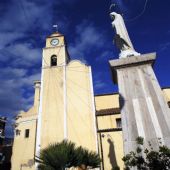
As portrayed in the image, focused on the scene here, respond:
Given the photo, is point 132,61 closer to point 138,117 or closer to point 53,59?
point 138,117

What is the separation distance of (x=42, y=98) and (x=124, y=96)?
20.4 meters

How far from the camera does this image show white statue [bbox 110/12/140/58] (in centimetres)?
812

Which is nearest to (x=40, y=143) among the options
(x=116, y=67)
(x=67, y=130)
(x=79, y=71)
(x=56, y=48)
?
(x=67, y=130)

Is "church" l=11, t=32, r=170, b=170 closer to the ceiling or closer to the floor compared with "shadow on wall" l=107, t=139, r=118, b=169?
closer to the ceiling

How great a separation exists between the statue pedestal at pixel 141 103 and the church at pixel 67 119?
16.5 m

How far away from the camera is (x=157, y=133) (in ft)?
19.4

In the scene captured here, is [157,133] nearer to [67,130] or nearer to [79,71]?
[67,130]

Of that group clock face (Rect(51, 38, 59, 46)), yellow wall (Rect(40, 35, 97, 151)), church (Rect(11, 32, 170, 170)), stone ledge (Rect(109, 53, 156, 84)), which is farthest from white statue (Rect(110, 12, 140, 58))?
clock face (Rect(51, 38, 59, 46))

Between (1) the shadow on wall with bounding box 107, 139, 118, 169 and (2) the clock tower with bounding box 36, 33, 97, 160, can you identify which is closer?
(1) the shadow on wall with bounding box 107, 139, 118, 169

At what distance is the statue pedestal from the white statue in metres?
0.60

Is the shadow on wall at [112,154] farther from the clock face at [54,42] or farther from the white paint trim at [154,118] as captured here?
the white paint trim at [154,118]

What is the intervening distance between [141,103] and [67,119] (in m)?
18.8

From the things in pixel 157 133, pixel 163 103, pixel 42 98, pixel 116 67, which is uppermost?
pixel 42 98

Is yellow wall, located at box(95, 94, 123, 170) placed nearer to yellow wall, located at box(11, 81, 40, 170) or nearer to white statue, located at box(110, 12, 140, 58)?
yellow wall, located at box(11, 81, 40, 170)
